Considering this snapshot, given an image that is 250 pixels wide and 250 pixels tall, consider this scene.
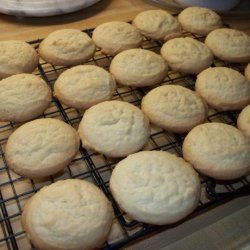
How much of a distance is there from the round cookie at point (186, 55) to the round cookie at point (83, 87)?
286 mm

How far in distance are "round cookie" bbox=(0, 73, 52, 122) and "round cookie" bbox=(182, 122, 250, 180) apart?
1.68ft

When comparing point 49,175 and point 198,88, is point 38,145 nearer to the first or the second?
point 49,175

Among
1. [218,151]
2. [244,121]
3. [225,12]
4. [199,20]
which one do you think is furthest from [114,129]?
[225,12]

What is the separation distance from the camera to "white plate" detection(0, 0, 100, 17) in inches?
64.7

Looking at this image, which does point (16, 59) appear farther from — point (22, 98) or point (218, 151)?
point (218, 151)

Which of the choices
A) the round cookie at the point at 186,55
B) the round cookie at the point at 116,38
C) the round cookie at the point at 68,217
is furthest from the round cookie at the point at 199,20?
the round cookie at the point at 68,217

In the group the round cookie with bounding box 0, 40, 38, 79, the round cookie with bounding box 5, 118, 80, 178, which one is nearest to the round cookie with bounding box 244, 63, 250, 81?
the round cookie with bounding box 5, 118, 80, 178

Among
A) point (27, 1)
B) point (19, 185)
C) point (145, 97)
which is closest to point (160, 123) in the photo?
point (145, 97)

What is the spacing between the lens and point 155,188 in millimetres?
942

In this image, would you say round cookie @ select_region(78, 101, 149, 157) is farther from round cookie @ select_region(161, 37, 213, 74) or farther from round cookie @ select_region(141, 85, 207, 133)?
round cookie @ select_region(161, 37, 213, 74)

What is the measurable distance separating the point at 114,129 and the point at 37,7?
879 millimetres

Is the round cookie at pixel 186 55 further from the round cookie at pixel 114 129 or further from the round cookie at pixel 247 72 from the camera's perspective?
the round cookie at pixel 114 129

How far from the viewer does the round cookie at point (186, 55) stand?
142 centimetres

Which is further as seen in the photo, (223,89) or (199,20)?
(199,20)
